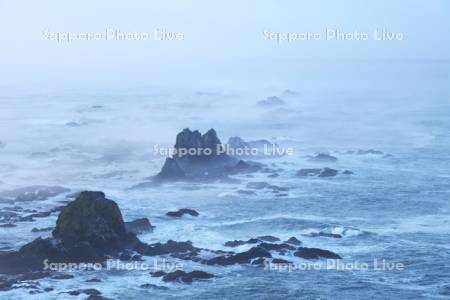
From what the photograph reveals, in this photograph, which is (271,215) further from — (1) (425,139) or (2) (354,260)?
(1) (425,139)

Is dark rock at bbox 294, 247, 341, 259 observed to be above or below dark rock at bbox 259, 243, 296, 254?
below

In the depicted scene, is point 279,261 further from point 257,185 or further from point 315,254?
point 257,185

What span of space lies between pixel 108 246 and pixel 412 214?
43.6 m

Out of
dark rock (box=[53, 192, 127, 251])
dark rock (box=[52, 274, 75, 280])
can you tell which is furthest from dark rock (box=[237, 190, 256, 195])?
dark rock (box=[52, 274, 75, 280])

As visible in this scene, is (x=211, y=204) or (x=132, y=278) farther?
(x=211, y=204)

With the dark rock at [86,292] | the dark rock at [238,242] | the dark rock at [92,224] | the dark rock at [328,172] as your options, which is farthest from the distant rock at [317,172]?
the dark rock at [86,292]

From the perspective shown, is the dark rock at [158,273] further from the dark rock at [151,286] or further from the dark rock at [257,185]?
the dark rock at [257,185]

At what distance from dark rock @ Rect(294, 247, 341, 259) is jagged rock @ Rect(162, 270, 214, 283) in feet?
39.1

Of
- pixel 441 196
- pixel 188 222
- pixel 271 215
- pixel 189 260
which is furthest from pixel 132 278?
pixel 441 196

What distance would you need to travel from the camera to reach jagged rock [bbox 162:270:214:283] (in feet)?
263

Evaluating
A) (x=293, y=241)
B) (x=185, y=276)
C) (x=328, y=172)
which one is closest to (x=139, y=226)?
(x=185, y=276)

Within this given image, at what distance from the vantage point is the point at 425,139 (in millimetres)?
183125

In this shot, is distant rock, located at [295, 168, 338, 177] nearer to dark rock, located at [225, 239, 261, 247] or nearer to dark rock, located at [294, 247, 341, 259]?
dark rock, located at [225, 239, 261, 247]

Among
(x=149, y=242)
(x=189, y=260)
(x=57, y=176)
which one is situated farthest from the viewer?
(x=57, y=176)
